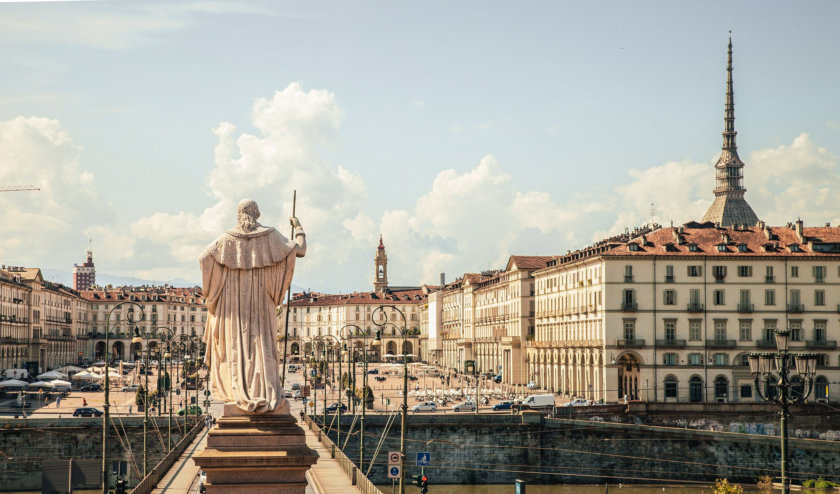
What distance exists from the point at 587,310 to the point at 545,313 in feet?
60.7

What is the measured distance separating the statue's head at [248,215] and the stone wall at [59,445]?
58058mm

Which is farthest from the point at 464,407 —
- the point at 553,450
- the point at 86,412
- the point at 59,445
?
the point at 59,445

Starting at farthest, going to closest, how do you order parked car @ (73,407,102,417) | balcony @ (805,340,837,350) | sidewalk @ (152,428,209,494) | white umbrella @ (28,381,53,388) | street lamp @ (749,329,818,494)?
white umbrella @ (28,381,53,388), balcony @ (805,340,837,350), parked car @ (73,407,102,417), sidewalk @ (152,428,209,494), street lamp @ (749,329,818,494)

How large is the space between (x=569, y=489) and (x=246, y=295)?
62.9 metres

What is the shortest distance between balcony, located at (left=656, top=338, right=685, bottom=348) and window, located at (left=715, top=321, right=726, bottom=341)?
2884 mm

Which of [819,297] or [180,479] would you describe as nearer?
[180,479]

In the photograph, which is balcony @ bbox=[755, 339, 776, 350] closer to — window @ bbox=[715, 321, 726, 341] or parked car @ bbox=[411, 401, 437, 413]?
window @ bbox=[715, 321, 726, 341]

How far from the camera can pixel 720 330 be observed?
9700 centimetres

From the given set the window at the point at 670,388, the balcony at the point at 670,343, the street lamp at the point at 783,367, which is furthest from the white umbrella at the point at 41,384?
the street lamp at the point at 783,367

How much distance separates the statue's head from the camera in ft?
67.1

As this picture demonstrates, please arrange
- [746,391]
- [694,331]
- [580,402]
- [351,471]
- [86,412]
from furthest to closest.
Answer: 1. [694,331]
2. [580,402]
3. [746,391]
4. [86,412]
5. [351,471]

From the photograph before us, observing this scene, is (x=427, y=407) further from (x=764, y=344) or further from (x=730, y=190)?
(x=730, y=190)

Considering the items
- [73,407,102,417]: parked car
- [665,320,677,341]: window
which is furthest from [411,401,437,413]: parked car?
[73,407,102,417]: parked car

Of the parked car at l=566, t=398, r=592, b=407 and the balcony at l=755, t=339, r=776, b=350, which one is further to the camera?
the balcony at l=755, t=339, r=776, b=350
